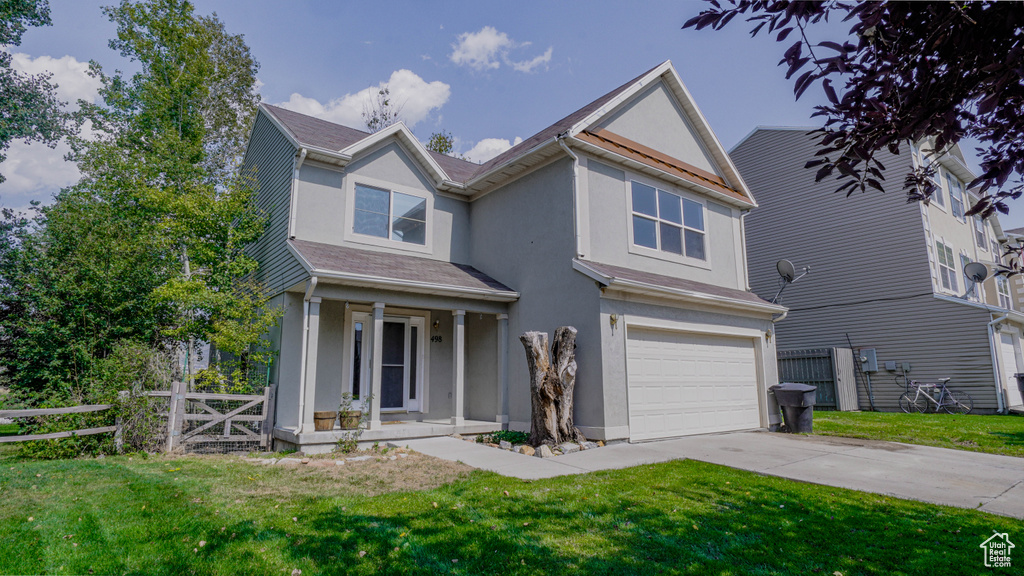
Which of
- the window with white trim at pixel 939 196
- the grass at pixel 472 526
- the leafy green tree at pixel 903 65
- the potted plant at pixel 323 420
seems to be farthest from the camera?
the window with white trim at pixel 939 196

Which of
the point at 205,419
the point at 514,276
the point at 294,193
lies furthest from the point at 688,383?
the point at 205,419

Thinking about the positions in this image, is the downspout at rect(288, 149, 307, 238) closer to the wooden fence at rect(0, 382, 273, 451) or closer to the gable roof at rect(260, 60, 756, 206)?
the gable roof at rect(260, 60, 756, 206)

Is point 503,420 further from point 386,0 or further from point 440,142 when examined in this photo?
point 440,142

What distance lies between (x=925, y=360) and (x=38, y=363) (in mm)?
23900

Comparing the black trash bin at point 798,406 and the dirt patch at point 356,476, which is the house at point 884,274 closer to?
the black trash bin at point 798,406

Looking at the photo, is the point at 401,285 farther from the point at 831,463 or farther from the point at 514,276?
the point at 831,463

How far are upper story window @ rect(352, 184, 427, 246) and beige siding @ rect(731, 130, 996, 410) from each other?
1060 centimetres

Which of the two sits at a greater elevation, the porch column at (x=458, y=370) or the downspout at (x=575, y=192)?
the downspout at (x=575, y=192)

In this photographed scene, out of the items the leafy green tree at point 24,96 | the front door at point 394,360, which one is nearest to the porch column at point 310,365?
the front door at point 394,360

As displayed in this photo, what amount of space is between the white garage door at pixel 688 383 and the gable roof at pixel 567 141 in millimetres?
3735

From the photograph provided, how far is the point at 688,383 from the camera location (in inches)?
424

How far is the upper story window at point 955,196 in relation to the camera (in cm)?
2017

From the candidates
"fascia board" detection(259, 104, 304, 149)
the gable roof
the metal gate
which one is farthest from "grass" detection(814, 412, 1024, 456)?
"fascia board" detection(259, 104, 304, 149)

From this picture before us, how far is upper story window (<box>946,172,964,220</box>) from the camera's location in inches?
794
